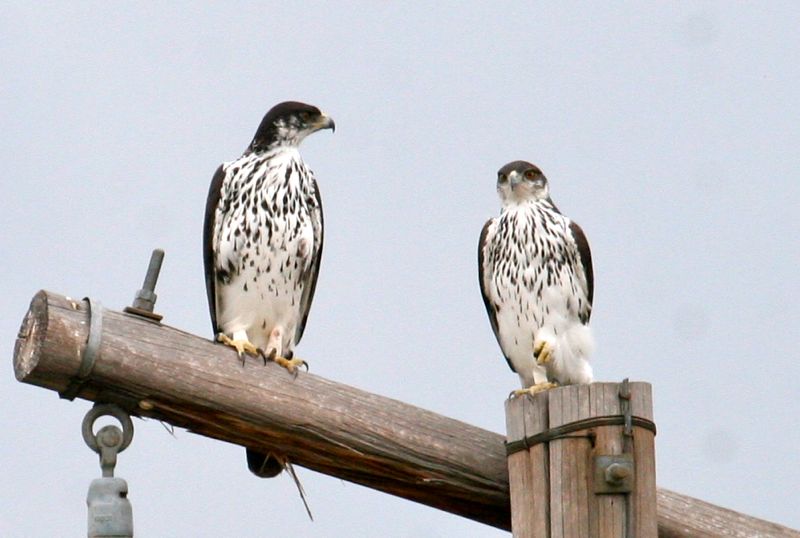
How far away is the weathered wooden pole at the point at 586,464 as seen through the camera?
4238 millimetres

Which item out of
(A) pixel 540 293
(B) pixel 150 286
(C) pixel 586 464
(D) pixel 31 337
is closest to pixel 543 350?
(A) pixel 540 293

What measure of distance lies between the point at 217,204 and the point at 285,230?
13.3 inches

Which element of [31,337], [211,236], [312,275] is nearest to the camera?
[31,337]

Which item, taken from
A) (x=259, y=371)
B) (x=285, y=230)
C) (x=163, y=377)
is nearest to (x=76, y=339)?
(x=163, y=377)

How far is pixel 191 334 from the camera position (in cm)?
444

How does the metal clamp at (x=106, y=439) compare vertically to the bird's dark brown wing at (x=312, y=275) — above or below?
below

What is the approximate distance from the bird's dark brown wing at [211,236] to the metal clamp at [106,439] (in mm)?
2246

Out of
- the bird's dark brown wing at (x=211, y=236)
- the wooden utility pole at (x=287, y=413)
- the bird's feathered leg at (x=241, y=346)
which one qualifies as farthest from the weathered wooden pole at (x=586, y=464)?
the bird's dark brown wing at (x=211, y=236)

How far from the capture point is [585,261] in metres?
6.85

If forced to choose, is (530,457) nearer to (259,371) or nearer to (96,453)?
(259,371)

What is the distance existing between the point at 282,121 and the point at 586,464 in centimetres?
303

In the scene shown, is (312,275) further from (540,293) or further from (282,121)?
(540,293)

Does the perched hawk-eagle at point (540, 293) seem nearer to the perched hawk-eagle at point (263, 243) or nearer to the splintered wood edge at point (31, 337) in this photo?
the perched hawk-eagle at point (263, 243)

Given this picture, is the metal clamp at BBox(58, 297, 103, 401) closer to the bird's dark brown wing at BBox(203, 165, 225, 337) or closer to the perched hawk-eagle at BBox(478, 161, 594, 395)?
the bird's dark brown wing at BBox(203, 165, 225, 337)
